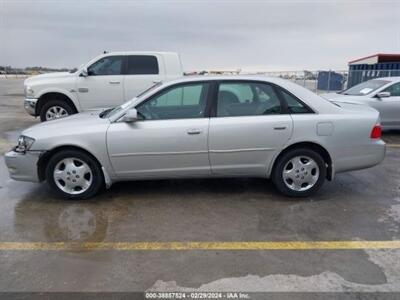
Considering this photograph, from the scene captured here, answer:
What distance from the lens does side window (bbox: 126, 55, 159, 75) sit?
28.8 feet

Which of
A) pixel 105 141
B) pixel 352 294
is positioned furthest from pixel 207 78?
pixel 352 294

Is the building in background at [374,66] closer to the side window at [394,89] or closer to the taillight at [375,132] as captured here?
the side window at [394,89]

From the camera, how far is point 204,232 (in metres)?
3.78

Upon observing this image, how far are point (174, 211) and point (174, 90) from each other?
149 centimetres

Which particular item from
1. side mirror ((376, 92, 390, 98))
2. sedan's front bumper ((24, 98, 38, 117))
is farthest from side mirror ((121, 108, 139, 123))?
side mirror ((376, 92, 390, 98))

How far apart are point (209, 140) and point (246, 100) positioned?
722mm

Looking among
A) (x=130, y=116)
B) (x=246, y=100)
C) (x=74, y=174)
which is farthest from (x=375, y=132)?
(x=74, y=174)


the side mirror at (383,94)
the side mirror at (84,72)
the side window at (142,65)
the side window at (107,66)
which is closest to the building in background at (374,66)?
the side mirror at (383,94)

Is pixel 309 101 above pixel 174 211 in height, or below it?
above

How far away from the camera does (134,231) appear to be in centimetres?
381

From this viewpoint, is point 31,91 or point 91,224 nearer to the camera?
point 91,224

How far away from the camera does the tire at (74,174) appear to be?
445cm

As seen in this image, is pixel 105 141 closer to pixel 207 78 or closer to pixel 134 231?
pixel 134 231

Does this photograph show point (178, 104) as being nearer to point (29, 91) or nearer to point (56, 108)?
point (56, 108)
